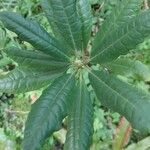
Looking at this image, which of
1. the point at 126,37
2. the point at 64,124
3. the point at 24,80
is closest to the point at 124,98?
the point at 126,37

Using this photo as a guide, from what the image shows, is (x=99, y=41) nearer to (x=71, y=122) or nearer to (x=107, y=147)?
(x=71, y=122)

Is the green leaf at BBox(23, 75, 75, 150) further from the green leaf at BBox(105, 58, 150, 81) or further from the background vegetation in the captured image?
the background vegetation

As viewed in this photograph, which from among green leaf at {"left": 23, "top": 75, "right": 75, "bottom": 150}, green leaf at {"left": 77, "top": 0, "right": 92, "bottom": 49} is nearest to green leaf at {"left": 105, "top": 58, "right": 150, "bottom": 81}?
green leaf at {"left": 77, "top": 0, "right": 92, "bottom": 49}

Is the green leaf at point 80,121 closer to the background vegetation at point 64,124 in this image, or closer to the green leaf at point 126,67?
the green leaf at point 126,67

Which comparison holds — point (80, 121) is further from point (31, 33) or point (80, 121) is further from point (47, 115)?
point (31, 33)

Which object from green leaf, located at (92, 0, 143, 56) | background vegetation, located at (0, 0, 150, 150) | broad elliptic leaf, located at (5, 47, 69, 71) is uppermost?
green leaf, located at (92, 0, 143, 56)

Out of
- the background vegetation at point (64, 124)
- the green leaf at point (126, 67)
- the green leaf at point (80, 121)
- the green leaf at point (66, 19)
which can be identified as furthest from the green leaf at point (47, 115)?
the background vegetation at point (64, 124)

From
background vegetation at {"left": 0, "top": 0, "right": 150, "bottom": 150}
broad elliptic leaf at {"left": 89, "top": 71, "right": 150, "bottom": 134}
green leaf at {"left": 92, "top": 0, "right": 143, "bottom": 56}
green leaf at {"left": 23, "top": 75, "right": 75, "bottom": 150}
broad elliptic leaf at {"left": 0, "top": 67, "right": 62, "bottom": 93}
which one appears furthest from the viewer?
background vegetation at {"left": 0, "top": 0, "right": 150, "bottom": 150}
